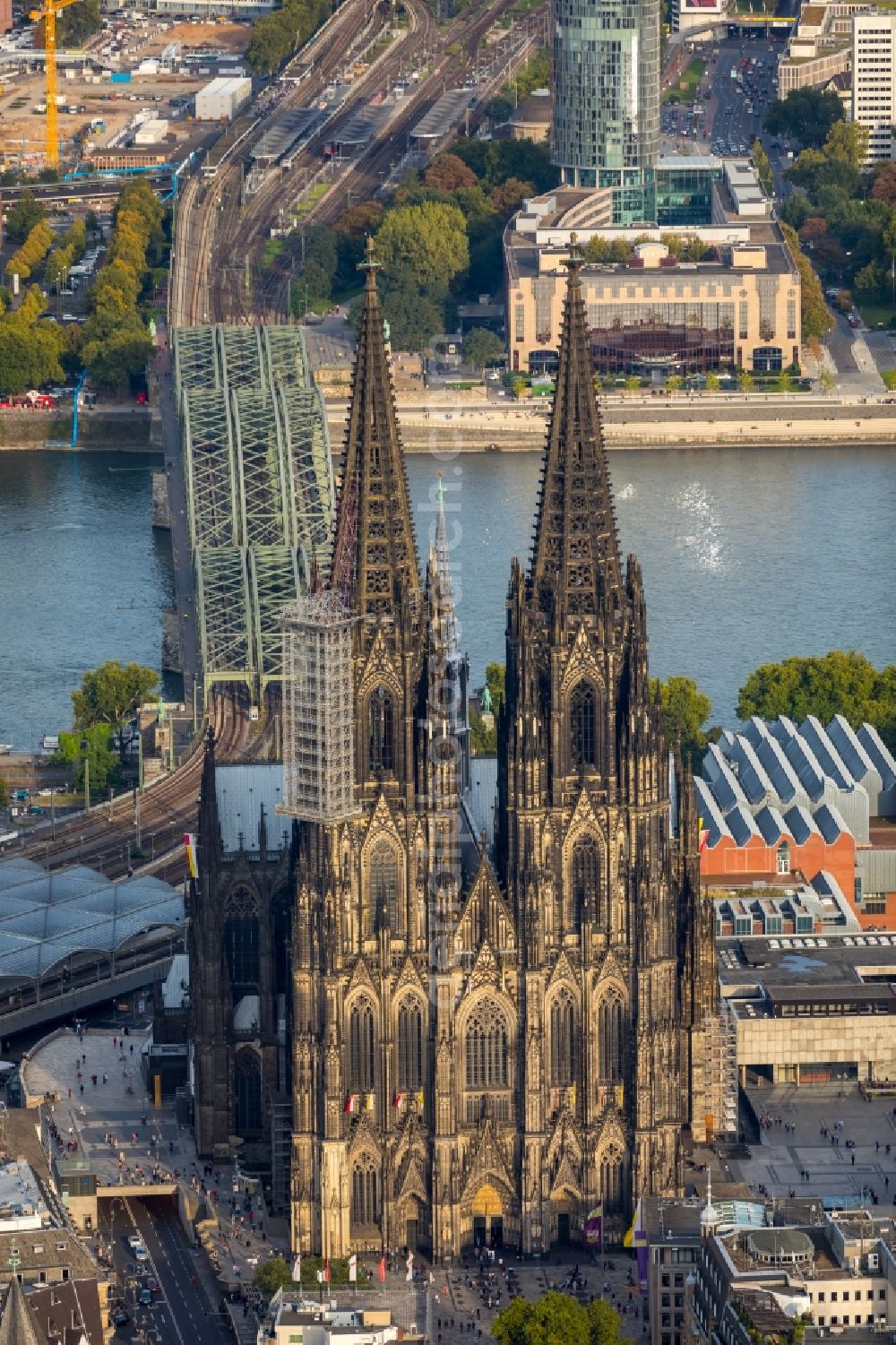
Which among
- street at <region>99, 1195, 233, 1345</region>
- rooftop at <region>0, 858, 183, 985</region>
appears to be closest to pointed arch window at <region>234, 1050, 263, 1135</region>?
street at <region>99, 1195, 233, 1345</region>

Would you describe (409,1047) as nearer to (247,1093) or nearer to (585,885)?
(585,885)

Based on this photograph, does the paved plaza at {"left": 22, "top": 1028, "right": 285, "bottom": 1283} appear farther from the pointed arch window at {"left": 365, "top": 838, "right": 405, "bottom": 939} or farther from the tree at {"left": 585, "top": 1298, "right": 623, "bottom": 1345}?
the tree at {"left": 585, "top": 1298, "right": 623, "bottom": 1345}

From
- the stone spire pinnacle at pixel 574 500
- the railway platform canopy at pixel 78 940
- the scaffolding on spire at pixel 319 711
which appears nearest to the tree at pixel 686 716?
the railway platform canopy at pixel 78 940

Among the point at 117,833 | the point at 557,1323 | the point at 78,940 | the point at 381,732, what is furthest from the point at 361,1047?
the point at 117,833

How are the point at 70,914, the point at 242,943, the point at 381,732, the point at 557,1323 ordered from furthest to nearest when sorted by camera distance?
the point at 70,914
the point at 242,943
the point at 381,732
the point at 557,1323

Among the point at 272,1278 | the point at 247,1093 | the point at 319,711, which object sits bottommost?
→ the point at 272,1278

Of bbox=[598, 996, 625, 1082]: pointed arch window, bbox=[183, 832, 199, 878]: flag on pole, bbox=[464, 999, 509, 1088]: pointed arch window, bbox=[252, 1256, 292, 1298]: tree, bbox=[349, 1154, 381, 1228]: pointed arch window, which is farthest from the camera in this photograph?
bbox=[183, 832, 199, 878]: flag on pole
